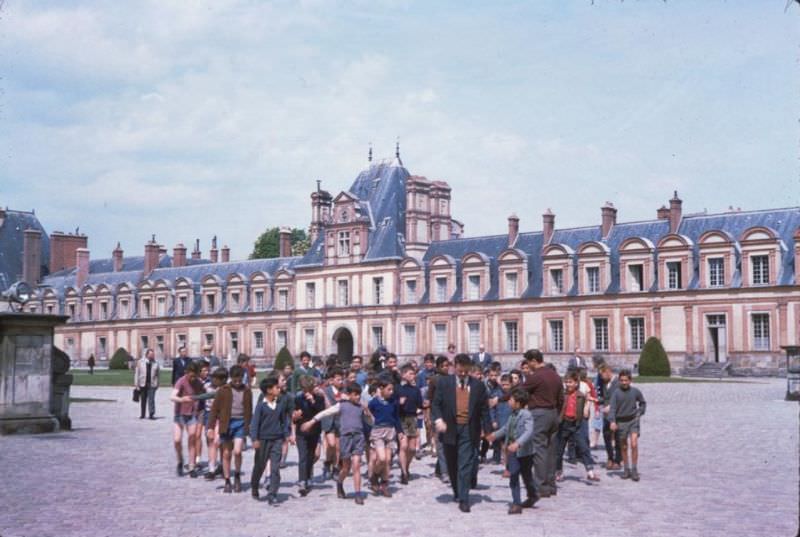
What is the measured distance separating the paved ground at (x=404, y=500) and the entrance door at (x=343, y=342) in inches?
1686

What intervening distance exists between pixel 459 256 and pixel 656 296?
1370 cm

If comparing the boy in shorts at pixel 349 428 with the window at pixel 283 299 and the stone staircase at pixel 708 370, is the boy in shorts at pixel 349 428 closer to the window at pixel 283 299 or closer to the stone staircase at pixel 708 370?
the stone staircase at pixel 708 370

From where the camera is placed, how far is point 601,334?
Result: 51.3 meters

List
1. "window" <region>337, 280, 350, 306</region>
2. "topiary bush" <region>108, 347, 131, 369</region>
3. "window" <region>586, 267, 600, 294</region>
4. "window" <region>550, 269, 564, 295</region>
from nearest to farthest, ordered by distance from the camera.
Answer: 1. "window" <region>586, 267, 600, 294</region>
2. "window" <region>550, 269, 564, 295</region>
3. "window" <region>337, 280, 350, 306</region>
4. "topiary bush" <region>108, 347, 131, 369</region>

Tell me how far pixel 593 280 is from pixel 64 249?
49094 millimetres

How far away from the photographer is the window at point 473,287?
186 ft

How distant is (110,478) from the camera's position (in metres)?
13.5

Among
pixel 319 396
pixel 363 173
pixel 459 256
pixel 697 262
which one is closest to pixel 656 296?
pixel 697 262

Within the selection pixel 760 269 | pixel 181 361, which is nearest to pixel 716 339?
pixel 760 269

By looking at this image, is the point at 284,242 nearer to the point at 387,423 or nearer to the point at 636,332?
the point at 636,332

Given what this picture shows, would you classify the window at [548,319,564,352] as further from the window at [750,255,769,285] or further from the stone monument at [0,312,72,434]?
the stone monument at [0,312,72,434]

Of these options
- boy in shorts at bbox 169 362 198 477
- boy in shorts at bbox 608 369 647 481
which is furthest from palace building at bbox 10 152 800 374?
boy in shorts at bbox 169 362 198 477

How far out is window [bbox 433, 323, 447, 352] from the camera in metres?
57.3

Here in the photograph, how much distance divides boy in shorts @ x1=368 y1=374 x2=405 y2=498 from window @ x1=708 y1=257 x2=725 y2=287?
122ft
